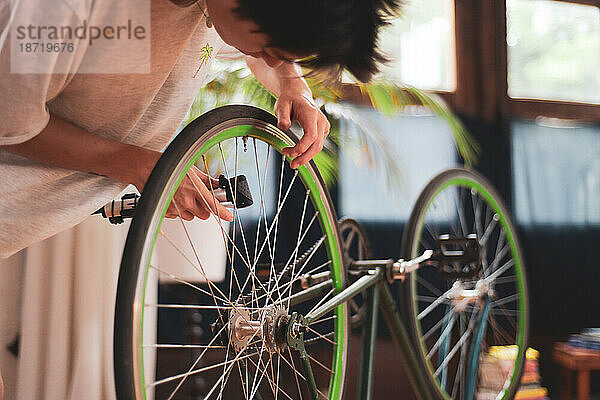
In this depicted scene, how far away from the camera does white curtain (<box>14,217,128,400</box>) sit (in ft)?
4.04

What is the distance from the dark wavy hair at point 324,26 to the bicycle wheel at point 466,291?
2.07 ft

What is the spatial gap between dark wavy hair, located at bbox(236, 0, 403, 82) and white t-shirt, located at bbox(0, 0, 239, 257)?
0.37 ft

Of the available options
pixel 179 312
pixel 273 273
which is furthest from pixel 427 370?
pixel 179 312

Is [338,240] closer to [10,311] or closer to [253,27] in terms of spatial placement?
[253,27]

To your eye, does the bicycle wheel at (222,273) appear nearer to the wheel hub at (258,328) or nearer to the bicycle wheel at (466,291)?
the wheel hub at (258,328)

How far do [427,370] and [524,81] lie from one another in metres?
1.91

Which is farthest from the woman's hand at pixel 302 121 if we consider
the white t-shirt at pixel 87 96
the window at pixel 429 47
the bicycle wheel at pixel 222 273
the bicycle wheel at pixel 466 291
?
the window at pixel 429 47

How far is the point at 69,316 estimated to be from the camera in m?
1.29

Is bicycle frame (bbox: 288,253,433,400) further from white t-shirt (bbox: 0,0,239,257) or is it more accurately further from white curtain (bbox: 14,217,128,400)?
white curtain (bbox: 14,217,128,400)

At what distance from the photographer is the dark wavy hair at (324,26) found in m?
0.57

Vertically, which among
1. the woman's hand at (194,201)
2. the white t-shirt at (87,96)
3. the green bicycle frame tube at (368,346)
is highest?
the white t-shirt at (87,96)

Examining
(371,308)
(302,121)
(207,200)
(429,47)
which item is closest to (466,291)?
(371,308)

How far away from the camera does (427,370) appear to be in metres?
1.11

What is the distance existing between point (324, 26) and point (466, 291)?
0.89 m
